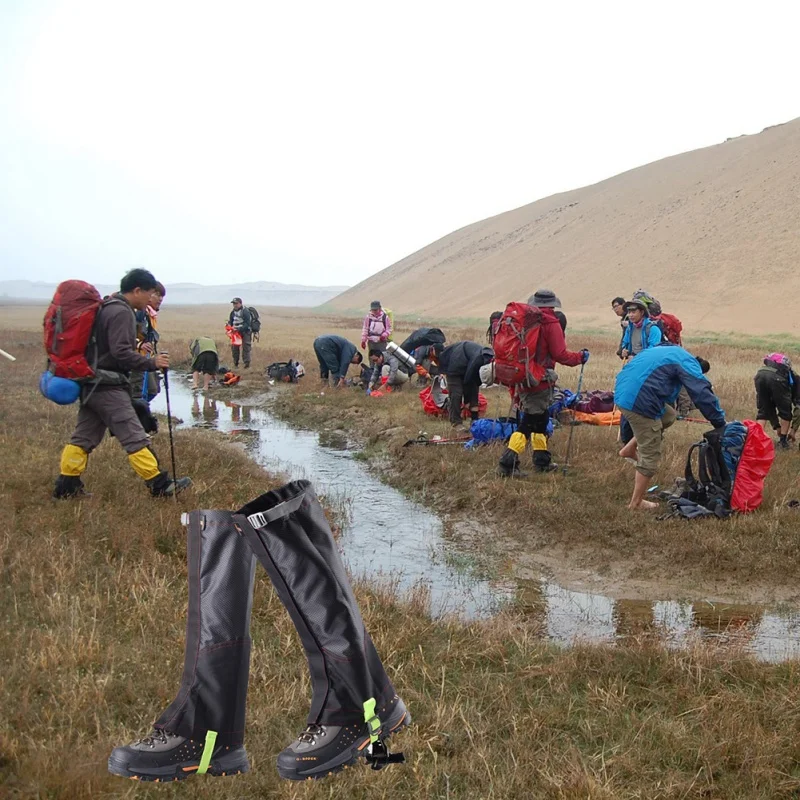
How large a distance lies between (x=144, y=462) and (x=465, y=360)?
5.84 m

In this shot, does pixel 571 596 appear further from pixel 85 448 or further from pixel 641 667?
pixel 85 448

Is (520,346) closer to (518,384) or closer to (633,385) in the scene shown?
(518,384)

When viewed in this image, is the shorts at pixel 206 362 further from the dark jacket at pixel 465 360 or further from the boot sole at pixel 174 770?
the boot sole at pixel 174 770

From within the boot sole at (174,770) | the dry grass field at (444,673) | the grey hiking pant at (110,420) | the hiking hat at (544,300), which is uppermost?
the hiking hat at (544,300)

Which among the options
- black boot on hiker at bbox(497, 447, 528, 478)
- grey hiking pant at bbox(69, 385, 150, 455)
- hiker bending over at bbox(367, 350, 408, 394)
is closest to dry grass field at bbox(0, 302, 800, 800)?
grey hiking pant at bbox(69, 385, 150, 455)

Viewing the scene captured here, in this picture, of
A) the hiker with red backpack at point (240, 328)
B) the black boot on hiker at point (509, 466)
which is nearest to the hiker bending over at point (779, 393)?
the black boot on hiker at point (509, 466)

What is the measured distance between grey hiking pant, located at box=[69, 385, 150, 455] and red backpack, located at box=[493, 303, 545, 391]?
13.1 ft

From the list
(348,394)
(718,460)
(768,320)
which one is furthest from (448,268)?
(718,460)

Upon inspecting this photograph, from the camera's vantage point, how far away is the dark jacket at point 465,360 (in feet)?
35.6

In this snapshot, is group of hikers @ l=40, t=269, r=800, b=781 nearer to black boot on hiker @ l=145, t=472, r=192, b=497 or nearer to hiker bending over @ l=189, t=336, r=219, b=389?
black boot on hiker @ l=145, t=472, r=192, b=497

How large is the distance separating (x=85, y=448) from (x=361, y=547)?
284 cm

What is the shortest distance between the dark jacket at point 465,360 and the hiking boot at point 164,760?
336 inches

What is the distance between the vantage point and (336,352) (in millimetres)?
15680

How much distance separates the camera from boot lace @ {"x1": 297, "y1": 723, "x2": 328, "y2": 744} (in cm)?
262
